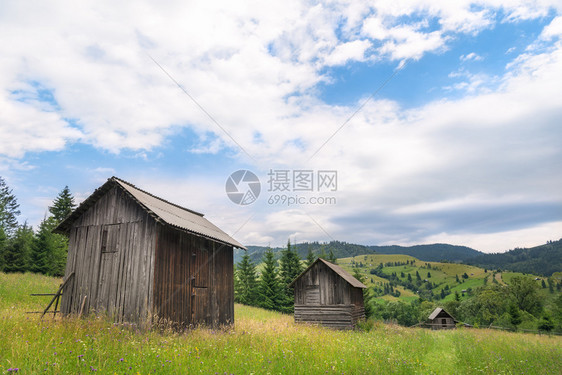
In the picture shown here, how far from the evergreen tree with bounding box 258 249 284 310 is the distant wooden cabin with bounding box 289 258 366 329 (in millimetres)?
17703

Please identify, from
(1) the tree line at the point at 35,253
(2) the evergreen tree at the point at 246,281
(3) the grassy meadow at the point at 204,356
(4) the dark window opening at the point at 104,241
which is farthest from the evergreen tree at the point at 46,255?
(3) the grassy meadow at the point at 204,356

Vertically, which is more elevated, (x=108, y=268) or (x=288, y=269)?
(x=108, y=268)

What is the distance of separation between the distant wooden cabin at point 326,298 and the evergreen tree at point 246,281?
24.0 meters

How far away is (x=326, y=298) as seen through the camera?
2711 centimetres

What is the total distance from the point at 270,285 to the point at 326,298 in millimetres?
20411

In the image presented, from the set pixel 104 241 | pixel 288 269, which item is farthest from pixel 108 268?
pixel 288 269

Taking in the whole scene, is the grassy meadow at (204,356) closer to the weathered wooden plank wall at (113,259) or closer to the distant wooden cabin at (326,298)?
the weathered wooden plank wall at (113,259)

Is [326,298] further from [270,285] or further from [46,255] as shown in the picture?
[46,255]

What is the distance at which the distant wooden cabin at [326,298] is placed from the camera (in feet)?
86.0

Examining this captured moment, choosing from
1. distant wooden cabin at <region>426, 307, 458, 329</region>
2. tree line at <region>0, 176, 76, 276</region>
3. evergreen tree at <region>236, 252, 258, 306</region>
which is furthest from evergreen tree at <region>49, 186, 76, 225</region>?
distant wooden cabin at <region>426, 307, 458, 329</region>

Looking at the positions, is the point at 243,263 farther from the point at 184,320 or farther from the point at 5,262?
the point at 184,320

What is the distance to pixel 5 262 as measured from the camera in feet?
116

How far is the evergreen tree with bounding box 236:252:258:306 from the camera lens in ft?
167

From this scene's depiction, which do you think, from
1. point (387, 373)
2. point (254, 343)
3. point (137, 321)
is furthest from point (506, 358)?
point (137, 321)
